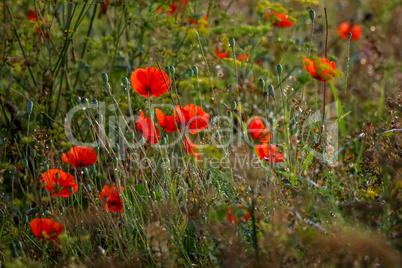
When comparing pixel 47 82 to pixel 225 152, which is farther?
pixel 47 82

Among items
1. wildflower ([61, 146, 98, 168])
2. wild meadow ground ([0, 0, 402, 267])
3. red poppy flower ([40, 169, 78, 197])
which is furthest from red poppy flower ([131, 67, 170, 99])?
red poppy flower ([40, 169, 78, 197])

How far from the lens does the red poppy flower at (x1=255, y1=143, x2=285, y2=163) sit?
1.82m

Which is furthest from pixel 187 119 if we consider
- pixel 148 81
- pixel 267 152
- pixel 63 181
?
pixel 63 181

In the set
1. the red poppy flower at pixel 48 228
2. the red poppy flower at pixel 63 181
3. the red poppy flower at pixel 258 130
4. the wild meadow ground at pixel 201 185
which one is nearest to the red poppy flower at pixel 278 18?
the wild meadow ground at pixel 201 185

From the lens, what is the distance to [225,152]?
5.88 ft

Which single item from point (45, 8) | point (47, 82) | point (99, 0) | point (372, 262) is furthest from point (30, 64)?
point (372, 262)

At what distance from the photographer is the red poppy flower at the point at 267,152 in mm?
1819

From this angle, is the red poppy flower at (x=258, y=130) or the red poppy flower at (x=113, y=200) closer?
the red poppy flower at (x=113, y=200)

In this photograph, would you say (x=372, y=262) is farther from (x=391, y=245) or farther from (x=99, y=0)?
(x=99, y=0)

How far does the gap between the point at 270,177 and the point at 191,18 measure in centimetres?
127

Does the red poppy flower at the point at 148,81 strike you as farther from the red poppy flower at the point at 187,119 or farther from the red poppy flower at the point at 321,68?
the red poppy flower at the point at 321,68

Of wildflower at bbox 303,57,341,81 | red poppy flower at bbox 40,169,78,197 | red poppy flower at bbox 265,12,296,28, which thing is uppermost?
red poppy flower at bbox 265,12,296,28

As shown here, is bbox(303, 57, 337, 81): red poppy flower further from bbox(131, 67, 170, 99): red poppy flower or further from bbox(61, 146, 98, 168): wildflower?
bbox(61, 146, 98, 168): wildflower

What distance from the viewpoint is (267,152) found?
1861 millimetres
